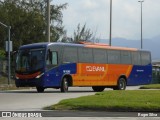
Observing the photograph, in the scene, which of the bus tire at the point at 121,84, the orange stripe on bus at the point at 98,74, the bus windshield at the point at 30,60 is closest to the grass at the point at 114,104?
the bus windshield at the point at 30,60

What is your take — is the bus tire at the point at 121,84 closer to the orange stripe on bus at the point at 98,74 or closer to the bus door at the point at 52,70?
the orange stripe on bus at the point at 98,74

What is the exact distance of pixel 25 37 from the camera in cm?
6706

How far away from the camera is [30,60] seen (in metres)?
31.6

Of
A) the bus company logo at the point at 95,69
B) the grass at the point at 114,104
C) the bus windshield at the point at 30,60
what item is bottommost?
the grass at the point at 114,104

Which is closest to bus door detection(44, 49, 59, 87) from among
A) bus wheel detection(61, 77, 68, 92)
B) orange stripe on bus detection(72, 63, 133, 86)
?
bus wheel detection(61, 77, 68, 92)

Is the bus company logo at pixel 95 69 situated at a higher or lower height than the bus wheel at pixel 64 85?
higher

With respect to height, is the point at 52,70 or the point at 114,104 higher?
the point at 52,70

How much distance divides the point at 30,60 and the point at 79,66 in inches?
143

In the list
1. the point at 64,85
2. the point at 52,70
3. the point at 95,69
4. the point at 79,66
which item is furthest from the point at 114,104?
the point at 95,69

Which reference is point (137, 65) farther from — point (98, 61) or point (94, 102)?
point (94, 102)

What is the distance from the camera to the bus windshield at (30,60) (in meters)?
31.1

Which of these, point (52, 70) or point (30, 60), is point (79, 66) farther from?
point (30, 60)

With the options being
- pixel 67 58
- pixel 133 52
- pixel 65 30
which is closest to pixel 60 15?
pixel 65 30

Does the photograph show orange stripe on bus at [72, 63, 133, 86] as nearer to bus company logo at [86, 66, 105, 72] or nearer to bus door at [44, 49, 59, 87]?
bus company logo at [86, 66, 105, 72]
